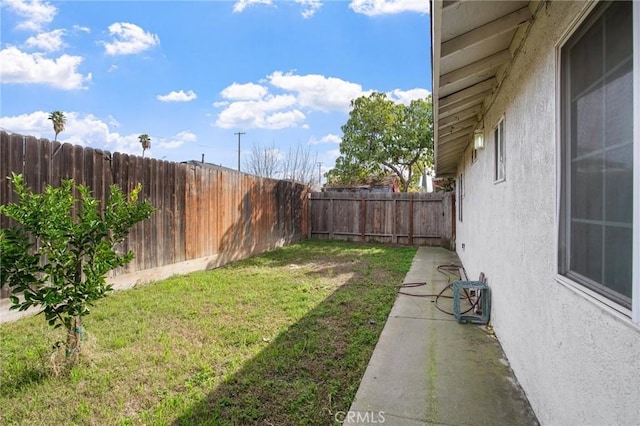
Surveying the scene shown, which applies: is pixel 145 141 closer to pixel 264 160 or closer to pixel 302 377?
pixel 264 160

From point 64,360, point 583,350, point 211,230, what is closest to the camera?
point 583,350

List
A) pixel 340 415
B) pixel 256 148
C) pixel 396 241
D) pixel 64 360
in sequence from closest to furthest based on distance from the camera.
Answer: pixel 340 415 → pixel 64 360 → pixel 396 241 → pixel 256 148

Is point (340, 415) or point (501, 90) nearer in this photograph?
point (340, 415)

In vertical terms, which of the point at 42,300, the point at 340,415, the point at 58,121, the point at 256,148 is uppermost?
the point at 58,121

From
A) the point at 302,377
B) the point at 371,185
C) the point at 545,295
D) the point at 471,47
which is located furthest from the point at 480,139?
the point at 371,185

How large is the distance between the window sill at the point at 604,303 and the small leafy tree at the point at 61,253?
3306 mm

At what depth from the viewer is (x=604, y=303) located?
1.42 m

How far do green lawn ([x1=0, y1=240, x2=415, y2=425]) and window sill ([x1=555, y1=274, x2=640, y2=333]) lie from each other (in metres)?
1.69

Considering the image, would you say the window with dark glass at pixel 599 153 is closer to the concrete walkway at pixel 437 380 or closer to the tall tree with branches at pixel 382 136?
the concrete walkway at pixel 437 380

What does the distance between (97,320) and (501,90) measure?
527 cm

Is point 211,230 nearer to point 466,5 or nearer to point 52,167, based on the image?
point 52,167

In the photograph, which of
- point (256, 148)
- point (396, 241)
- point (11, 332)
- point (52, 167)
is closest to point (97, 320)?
point (11, 332)

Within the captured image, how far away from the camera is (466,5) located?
2.24 m

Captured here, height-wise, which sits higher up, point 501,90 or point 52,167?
point 501,90
